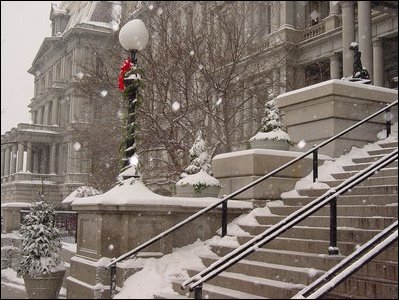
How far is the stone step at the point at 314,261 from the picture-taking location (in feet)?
20.8

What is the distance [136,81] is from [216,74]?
359 inches

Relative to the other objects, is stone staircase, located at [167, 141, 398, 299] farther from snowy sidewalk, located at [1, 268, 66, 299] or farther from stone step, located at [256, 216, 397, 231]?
snowy sidewalk, located at [1, 268, 66, 299]

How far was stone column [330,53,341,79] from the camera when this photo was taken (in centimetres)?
2730

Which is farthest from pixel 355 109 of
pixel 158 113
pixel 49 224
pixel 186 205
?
pixel 158 113

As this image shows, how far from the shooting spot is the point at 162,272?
8.70 metres

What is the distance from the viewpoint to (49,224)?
460 inches

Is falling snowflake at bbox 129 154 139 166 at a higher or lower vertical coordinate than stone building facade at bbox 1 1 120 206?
lower

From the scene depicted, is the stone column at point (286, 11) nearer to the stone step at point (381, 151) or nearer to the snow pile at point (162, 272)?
the stone step at point (381, 151)

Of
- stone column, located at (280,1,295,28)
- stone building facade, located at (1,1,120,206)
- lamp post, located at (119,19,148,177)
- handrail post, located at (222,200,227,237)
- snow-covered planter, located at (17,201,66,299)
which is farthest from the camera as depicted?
stone building facade, located at (1,1,120,206)

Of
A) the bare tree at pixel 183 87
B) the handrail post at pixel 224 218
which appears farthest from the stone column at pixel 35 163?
the handrail post at pixel 224 218

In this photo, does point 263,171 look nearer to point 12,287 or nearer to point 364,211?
point 364,211

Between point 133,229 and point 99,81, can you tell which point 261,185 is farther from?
point 99,81

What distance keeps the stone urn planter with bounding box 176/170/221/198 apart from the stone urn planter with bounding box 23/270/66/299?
9.69 ft

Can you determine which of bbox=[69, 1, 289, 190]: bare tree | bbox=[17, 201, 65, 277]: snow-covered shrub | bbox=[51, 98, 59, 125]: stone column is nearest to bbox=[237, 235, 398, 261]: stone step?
bbox=[17, 201, 65, 277]: snow-covered shrub
